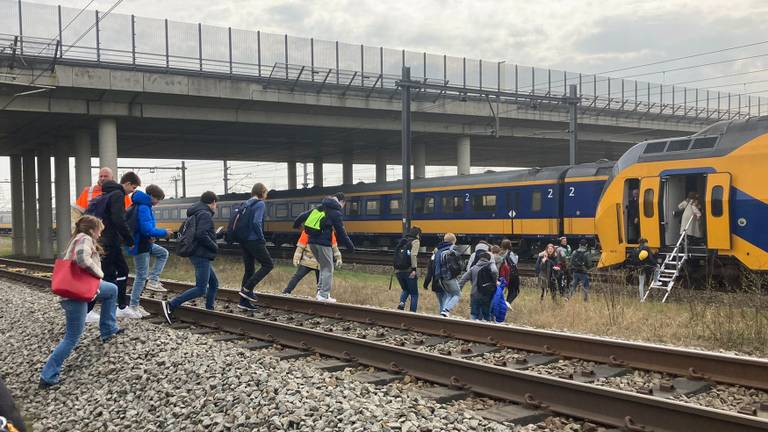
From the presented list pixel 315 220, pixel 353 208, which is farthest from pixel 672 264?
pixel 353 208

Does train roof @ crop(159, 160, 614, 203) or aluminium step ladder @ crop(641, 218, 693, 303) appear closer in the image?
aluminium step ladder @ crop(641, 218, 693, 303)

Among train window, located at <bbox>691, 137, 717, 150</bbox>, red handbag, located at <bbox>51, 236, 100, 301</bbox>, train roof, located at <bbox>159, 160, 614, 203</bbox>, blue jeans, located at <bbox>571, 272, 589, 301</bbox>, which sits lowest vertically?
blue jeans, located at <bbox>571, 272, 589, 301</bbox>

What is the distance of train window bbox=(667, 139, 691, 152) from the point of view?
531 inches

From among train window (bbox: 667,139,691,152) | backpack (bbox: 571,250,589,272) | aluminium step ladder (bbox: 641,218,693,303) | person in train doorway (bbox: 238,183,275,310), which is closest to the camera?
person in train doorway (bbox: 238,183,275,310)

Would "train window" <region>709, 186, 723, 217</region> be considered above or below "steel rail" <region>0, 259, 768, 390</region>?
above

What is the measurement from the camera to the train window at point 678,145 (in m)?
13.5

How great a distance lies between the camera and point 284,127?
30625mm

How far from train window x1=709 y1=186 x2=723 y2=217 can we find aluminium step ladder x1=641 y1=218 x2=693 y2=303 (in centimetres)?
44

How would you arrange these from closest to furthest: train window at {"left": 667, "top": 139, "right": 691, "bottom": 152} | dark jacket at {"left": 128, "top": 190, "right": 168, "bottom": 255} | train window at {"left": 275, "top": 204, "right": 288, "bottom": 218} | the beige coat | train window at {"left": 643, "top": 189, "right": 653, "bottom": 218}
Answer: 1. dark jacket at {"left": 128, "top": 190, "right": 168, "bottom": 255}
2. the beige coat
3. train window at {"left": 667, "top": 139, "right": 691, "bottom": 152}
4. train window at {"left": 643, "top": 189, "right": 653, "bottom": 218}
5. train window at {"left": 275, "top": 204, "right": 288, "bottom": 218}

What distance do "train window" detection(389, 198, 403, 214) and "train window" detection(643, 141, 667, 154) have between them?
46.2 ft

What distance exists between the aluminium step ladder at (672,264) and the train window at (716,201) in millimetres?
439

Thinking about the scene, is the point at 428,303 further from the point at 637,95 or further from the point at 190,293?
the point at 637,95

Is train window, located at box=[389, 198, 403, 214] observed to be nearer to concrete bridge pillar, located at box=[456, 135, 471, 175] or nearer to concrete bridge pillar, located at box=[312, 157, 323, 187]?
concrete bridge pillar, located at box=[456, 135, 471, 175]

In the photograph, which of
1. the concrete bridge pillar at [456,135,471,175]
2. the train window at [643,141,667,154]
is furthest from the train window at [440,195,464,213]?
the train window at [643,141,667,154]
